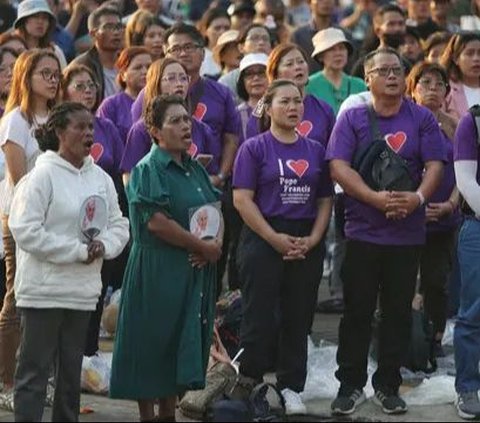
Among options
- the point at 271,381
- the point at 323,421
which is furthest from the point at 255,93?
the point at 323,421

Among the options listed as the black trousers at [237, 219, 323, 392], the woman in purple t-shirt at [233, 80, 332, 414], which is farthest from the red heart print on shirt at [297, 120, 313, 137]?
the black trousers at [237, 219, 323, 392]

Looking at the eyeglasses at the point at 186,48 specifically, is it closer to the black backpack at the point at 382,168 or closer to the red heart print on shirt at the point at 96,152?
the red heart print on shirt at the point at 96,152

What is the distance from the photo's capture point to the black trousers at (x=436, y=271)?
1217 cm

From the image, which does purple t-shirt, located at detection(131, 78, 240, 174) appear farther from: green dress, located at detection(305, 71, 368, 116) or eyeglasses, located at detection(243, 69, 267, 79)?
green dress, located at detection(305, 71, 368, 116)

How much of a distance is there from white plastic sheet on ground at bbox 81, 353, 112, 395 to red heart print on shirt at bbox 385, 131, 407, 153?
7.57 feet

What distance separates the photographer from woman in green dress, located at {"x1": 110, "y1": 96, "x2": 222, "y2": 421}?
9.62 meters

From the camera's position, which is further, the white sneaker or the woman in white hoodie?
the white sneaker

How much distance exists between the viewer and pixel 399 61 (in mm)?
10828

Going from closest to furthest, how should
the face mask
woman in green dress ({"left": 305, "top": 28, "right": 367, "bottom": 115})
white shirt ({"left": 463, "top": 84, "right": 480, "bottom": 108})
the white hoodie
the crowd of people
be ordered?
the white hoodie < the crowd of people < white shirt ({"left": 463, "top": 84, "right": 480, "bottom": 108}) < woman in green dress ({"left": 305, "top": 28, "right": 367, "bottom": 115}) < the face mask

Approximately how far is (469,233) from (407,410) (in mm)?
1169

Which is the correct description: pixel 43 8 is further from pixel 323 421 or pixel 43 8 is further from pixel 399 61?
pixel 323 421

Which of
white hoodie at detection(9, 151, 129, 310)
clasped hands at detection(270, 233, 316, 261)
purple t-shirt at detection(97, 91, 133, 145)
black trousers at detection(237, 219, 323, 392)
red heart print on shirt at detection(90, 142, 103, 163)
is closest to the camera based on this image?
white hoodie at detection(9, 151, 129, 310)

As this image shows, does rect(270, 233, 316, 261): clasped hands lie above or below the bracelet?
below

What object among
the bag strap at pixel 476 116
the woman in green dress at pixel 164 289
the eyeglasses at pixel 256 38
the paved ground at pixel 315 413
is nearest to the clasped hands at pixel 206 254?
the woman in green dress at pixel 164 289
